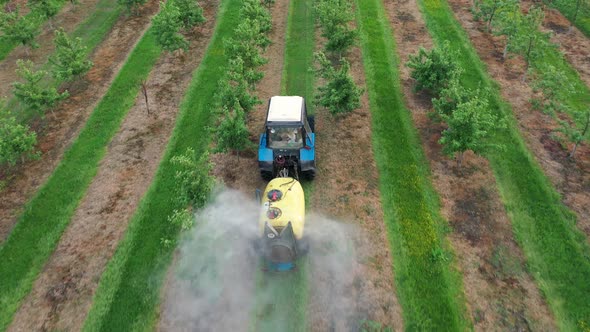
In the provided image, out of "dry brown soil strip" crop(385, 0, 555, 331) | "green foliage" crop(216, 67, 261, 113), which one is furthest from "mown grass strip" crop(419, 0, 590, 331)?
"green foliage" crop(216, 67, 261, 113)

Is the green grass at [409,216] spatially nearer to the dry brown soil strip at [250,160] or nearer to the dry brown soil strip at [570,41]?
the dry brown soil strip at [250,160]

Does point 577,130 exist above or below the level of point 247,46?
below

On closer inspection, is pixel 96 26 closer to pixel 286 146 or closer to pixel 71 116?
pixel 71 116

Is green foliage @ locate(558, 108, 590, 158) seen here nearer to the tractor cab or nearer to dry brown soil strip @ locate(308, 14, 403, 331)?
dry brown soil strip @ locate(308, 14, 403, 331)

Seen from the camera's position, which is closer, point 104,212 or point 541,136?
point 104,212

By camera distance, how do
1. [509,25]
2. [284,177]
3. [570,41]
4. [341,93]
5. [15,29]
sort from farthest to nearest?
[570,41] < [15,29] < [509,25] < [341,93] < [284,177]

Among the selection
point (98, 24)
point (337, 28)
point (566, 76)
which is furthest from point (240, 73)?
point (566, 76)
